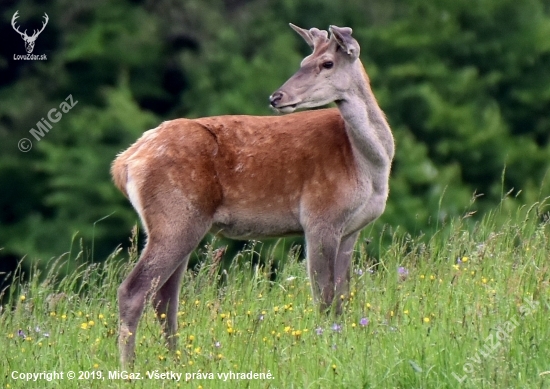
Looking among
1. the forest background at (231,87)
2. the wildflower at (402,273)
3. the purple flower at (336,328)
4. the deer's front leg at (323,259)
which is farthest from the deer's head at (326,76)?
the forest background at (231,87)

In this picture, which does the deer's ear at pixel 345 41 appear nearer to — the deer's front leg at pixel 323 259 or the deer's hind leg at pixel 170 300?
the deer's front leg at pixel 323 259

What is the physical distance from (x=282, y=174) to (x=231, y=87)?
1646 cm

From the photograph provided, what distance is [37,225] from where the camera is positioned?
2155cm

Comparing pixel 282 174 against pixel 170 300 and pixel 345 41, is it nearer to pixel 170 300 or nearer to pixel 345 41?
pixel 345 41

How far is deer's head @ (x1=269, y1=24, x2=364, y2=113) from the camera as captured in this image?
6938mm

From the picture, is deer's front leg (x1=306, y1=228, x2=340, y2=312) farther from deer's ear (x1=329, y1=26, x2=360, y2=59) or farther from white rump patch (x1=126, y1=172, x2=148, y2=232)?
deer's ear (x1=329, y1=26, x2=360, y2=59)

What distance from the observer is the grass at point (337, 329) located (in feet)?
16.4

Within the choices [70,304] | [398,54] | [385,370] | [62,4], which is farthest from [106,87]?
[385,370]

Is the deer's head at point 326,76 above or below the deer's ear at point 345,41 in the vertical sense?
below

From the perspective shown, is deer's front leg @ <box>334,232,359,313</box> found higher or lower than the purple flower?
lower

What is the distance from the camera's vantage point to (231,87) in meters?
23.3

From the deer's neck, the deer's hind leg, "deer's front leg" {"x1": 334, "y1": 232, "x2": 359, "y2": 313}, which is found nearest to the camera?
the deer's hind leg

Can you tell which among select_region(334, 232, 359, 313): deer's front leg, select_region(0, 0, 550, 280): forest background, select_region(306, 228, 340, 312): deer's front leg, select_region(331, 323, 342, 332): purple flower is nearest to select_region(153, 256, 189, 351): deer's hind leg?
select_region(306, 228, 340, 312): deer's front leg

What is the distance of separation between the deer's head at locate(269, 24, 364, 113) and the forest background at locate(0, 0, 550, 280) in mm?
12471
